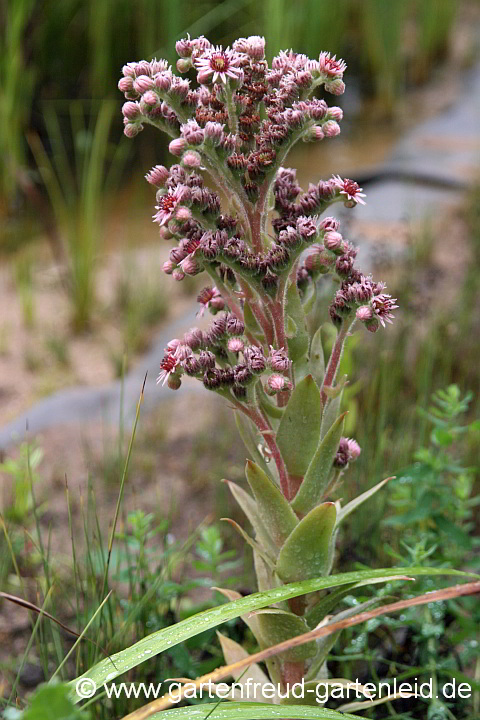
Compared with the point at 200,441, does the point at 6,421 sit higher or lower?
higher

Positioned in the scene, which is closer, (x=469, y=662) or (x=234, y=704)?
(x=234, y=704)

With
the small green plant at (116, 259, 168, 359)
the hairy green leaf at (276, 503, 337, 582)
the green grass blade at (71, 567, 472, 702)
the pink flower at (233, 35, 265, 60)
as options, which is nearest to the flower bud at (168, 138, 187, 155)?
the pink flower at (233, 35, 265, 60)

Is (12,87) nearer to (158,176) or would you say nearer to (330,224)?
(158,176)

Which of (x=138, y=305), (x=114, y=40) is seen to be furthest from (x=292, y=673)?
(x=114, y=40)

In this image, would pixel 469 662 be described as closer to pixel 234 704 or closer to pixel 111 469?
pixel 234 704

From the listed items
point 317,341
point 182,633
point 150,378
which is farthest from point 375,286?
point 150,378

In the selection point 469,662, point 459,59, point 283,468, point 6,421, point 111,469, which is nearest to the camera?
point 283,468

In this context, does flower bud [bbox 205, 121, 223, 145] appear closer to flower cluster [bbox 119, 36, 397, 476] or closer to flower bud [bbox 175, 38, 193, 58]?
flower cluster [bbox 119, 36, 397, 476]
